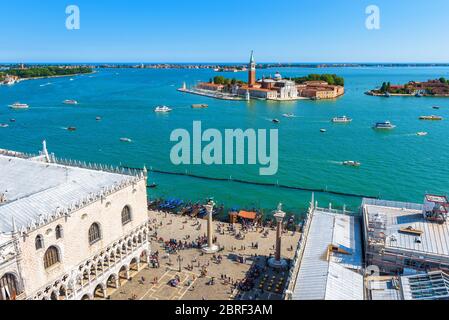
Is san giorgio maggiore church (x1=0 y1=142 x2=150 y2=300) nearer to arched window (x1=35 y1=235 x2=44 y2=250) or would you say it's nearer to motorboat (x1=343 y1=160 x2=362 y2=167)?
arched window (x1=35 y1=235 x2=44 y2=250)

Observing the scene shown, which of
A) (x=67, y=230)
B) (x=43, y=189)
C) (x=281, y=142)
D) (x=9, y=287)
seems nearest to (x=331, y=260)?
(x=67, y=230)

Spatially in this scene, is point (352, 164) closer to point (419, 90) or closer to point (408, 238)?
point (408, 238)

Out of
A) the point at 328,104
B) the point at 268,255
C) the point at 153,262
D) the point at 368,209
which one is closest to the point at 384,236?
the point at 368,209

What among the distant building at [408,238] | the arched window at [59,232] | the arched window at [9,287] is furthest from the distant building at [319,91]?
the arched window at [9,287]

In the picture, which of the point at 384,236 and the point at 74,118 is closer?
the point at 384,236

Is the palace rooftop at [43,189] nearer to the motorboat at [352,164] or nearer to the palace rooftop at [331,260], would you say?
the palace rooftop at [331,260]
